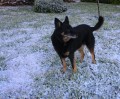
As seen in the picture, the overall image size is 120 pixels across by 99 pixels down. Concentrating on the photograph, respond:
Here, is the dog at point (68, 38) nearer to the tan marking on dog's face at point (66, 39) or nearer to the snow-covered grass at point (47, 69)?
the tan marking on dog's face at point (66, 39)

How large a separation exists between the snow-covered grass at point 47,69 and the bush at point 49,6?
3.31 m

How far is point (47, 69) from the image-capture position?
7.42m

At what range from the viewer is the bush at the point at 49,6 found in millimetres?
14219

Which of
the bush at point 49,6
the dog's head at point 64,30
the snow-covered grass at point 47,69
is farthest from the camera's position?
the bush at point 49,6

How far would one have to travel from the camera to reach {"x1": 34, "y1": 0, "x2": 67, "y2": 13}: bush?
14.2 m

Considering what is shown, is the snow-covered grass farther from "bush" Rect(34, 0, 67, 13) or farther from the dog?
"bush" Rect(34, 0, 67, 13)

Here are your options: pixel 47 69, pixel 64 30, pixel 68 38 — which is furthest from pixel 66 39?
pixel 47 69

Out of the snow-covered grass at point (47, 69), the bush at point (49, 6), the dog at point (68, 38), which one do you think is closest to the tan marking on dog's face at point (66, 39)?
the dog at point (68, 38)

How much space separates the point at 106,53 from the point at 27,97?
3.23 m

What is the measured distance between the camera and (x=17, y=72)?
7.32 metres

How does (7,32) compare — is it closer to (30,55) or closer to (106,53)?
(30,55)

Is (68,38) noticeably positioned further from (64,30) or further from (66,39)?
(64,30)

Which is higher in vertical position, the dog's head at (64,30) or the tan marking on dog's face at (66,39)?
the dog's head at (64,30)

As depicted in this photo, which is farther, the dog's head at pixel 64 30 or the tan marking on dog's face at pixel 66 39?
the tan marking on dog's face at pixel 66 39
